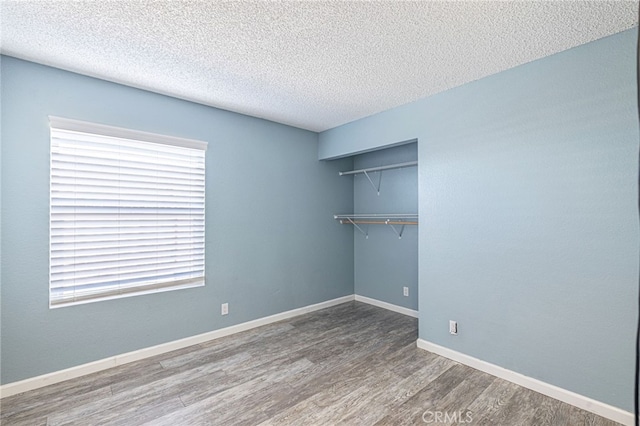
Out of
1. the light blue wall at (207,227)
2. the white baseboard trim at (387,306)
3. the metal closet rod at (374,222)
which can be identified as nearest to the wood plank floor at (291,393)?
the light blue wall at (207,227)

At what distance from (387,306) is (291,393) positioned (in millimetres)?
2263

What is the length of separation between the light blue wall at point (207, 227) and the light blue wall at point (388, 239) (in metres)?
0.21

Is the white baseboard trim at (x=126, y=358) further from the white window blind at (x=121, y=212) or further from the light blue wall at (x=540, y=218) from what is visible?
the light blue wall at (x=540, y=218)

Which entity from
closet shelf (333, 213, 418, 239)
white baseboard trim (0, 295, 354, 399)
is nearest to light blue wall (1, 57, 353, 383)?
white baseboard trim (0, 295, 354, 399)

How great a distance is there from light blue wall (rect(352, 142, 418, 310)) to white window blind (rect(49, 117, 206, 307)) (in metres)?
2.36

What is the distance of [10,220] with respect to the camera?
215 centimetres

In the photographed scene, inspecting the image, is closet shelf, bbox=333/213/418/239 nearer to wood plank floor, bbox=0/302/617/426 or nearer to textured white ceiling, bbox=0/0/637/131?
wood plank floor, bbox=0/302/617/426

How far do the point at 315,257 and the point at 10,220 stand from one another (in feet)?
9.83

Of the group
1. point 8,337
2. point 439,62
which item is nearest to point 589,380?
point 439,62

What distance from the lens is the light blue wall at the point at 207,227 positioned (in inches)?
85.8

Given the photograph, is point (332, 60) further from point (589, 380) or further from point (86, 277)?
point (589, 380)

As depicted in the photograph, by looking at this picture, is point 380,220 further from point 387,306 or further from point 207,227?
A: point 207,227

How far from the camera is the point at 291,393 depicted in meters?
2.19

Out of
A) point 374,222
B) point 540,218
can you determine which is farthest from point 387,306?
point 540,218
